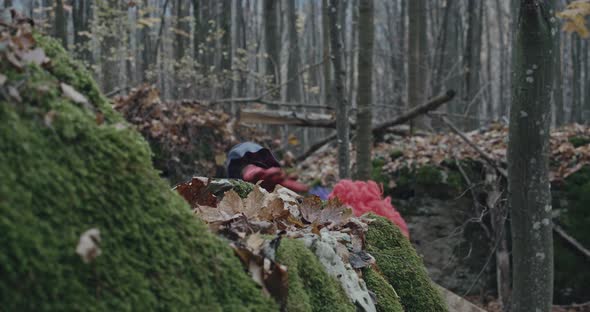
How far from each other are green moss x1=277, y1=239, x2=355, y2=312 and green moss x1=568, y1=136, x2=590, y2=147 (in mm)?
6698

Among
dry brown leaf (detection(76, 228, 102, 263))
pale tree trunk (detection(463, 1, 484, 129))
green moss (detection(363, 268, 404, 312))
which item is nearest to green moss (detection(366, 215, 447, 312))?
green moss (detection(363, 268, 404, 312))

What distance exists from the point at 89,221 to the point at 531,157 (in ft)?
10.6

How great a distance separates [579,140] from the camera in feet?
23.6

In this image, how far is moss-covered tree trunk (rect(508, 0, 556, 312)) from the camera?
3.48 meters

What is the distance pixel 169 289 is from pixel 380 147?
323 inches

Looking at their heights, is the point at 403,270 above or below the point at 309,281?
below

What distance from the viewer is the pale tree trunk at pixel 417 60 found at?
10.8 metres

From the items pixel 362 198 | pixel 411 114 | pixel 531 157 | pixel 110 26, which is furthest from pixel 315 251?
pixel 110 26

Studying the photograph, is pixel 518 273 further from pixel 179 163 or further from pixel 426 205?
pixel 179 163

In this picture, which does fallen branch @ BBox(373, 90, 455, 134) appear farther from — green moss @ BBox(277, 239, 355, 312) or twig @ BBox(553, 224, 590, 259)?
green moss @ BBox(277, 239, 355, 312)

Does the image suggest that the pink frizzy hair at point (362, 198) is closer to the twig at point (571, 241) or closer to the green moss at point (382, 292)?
the green moss at point (382, 292)

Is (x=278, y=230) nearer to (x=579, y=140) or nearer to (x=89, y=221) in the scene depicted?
(x=89, y=221)

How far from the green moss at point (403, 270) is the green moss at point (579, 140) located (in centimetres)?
599

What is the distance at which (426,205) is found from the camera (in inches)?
285
